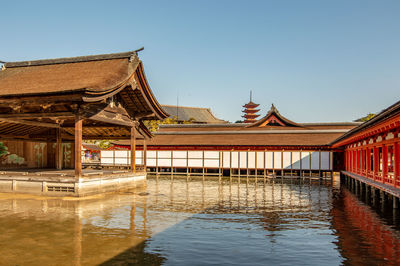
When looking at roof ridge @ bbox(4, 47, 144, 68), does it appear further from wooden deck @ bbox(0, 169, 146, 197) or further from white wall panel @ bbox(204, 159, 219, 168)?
white wall panel @ bbox(204, 159, 219, 168)

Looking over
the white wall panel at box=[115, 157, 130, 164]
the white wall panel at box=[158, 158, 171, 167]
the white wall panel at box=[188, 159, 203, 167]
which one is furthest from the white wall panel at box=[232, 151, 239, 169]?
the white wall panel at box=[115, 157, 130, 164]

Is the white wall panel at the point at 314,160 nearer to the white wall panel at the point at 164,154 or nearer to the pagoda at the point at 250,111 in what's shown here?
the white wall panel at the point at 164,154

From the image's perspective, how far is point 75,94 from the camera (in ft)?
52.7

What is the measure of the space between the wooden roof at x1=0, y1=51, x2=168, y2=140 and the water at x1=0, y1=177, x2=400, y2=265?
434 cm

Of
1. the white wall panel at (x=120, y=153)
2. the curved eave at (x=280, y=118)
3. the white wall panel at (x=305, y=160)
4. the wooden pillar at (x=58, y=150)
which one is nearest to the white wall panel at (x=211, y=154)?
the curved eave at (x=280, y=118)

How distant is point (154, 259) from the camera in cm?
795

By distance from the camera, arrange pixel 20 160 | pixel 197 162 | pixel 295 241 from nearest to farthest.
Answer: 1. pixel 295 241
2. pixel 20 160
3. pixel 197 162

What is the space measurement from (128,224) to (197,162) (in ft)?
83.9

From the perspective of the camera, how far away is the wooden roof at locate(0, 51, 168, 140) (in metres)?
A: 16.7

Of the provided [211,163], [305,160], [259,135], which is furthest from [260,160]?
[211,163]

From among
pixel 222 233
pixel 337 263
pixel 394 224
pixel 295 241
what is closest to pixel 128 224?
pixel 222 233

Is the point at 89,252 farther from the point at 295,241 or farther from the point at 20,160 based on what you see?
the point at 20,160

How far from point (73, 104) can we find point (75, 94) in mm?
800

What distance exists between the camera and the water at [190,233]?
8.15m
